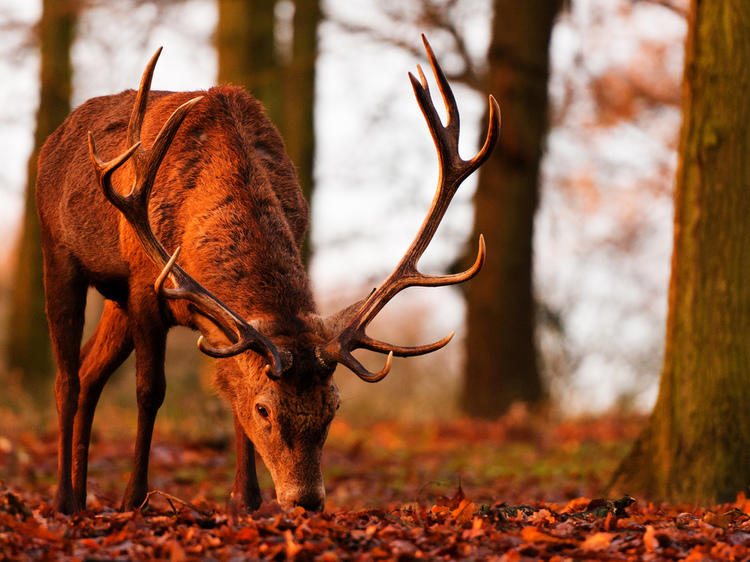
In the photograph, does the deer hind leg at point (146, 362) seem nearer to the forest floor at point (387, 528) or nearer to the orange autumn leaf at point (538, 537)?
the forest floor at point (387, 528)

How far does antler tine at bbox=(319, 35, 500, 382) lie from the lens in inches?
219

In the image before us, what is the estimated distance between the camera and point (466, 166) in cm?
623

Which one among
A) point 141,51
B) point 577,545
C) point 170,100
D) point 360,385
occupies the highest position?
point 141,51

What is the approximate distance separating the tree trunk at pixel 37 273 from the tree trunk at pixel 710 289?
1066 cm

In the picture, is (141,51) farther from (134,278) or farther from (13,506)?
(13,506)

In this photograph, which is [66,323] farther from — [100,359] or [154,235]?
[154,235]

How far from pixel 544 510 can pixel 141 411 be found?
2537 mm

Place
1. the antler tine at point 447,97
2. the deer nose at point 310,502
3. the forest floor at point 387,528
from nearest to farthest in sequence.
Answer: the forest floor at point 387,528 < the deer nose at point 310,502 < the antler tine at point 447,97

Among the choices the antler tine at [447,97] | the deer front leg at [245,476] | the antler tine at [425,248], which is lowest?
the deer front leg at [245,476]

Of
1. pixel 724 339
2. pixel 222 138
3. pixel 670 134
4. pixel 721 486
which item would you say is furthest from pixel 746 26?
pixel 670 134

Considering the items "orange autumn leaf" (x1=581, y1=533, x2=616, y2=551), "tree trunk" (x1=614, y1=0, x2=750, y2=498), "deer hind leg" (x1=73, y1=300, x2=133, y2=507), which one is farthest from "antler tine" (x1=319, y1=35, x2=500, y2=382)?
"deer hind leg" (x1=73, y1=300, x2=133, y2=507)

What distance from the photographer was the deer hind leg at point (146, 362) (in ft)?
20.3

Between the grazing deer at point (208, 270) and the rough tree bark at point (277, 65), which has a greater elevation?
the rough tree bark at point (277, 65)

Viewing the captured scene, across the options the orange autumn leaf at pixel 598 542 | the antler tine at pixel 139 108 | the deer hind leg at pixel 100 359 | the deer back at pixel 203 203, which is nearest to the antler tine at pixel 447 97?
the deer back at pixel 203 203
